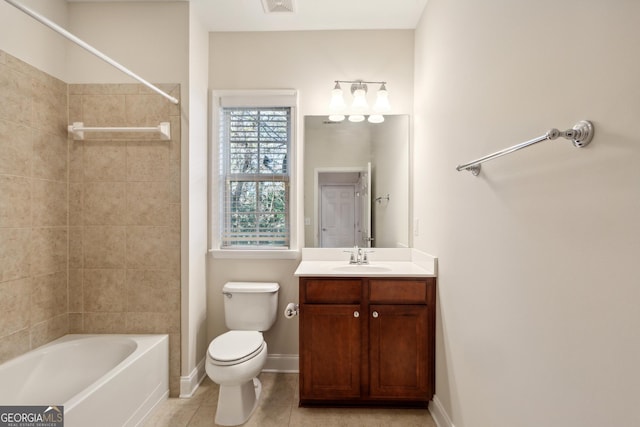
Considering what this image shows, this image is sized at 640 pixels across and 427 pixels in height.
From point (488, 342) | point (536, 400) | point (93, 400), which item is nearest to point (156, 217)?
point (93, 400)

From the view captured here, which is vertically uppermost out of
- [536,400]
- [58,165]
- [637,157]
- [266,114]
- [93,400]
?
[266,114]

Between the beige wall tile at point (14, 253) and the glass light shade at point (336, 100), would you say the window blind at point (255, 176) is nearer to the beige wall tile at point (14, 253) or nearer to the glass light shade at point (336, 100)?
the glass light shade at point (336, 100)

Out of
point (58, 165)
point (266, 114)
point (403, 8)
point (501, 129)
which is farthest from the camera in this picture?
point (266, 114)

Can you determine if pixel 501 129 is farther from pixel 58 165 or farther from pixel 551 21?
pixel 58 165

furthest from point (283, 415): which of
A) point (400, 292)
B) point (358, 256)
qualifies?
point (358, 256)

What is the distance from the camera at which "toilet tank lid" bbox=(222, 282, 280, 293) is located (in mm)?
2291

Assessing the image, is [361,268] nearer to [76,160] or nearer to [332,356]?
[332,356]

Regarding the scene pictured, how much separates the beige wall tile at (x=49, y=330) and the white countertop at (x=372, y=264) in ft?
5.22

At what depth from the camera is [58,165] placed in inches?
80.8

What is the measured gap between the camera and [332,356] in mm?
1952

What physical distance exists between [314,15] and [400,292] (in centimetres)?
204

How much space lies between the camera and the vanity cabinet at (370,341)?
1933 millimetres

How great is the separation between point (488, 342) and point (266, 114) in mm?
2139
